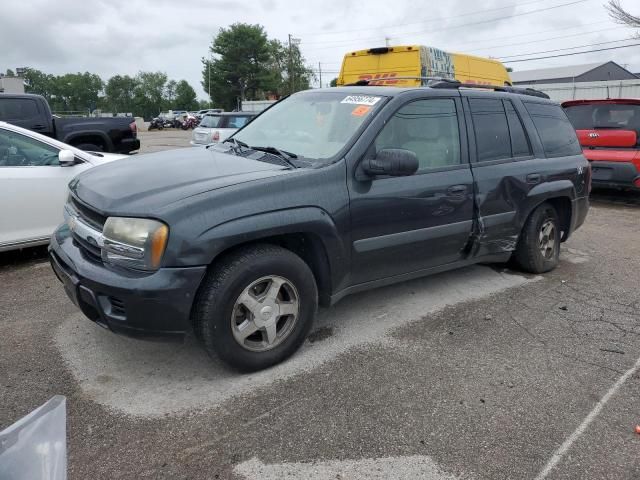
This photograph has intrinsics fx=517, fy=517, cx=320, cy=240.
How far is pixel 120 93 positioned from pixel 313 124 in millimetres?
114120

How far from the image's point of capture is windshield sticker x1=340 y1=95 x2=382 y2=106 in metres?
3.71

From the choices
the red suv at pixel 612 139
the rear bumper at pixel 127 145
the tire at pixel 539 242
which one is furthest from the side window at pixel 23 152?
the red suv at pixel 612 139

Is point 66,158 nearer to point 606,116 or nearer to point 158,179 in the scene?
point 158,179

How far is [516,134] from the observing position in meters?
4.59

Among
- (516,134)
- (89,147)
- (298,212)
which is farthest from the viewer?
(89,147)

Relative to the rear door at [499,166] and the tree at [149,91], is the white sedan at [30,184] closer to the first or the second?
the rear door at [499,166]

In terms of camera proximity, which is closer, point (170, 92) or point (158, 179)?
point (158, 179)

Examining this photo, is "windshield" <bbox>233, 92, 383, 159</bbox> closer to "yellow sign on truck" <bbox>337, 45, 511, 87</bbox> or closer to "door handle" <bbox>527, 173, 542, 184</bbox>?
"door handle" <bbox>527, 173, 542, 184</bbox>

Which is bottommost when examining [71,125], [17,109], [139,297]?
[139,297]

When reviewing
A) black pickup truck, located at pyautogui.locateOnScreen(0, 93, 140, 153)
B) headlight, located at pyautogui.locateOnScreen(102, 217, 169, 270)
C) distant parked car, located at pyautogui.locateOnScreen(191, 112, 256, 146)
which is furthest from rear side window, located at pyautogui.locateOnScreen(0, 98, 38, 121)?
headlight, located at pyautogui.locateOnScreen(102, 217, 169, 270)

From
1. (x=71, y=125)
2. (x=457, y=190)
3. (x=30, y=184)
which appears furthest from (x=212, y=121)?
(x=457, y=190)

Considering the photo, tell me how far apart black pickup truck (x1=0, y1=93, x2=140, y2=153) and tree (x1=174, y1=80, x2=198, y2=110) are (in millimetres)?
95318

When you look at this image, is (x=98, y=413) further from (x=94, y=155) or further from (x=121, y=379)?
(x=94, y=155)

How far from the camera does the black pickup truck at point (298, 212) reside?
275 cm
